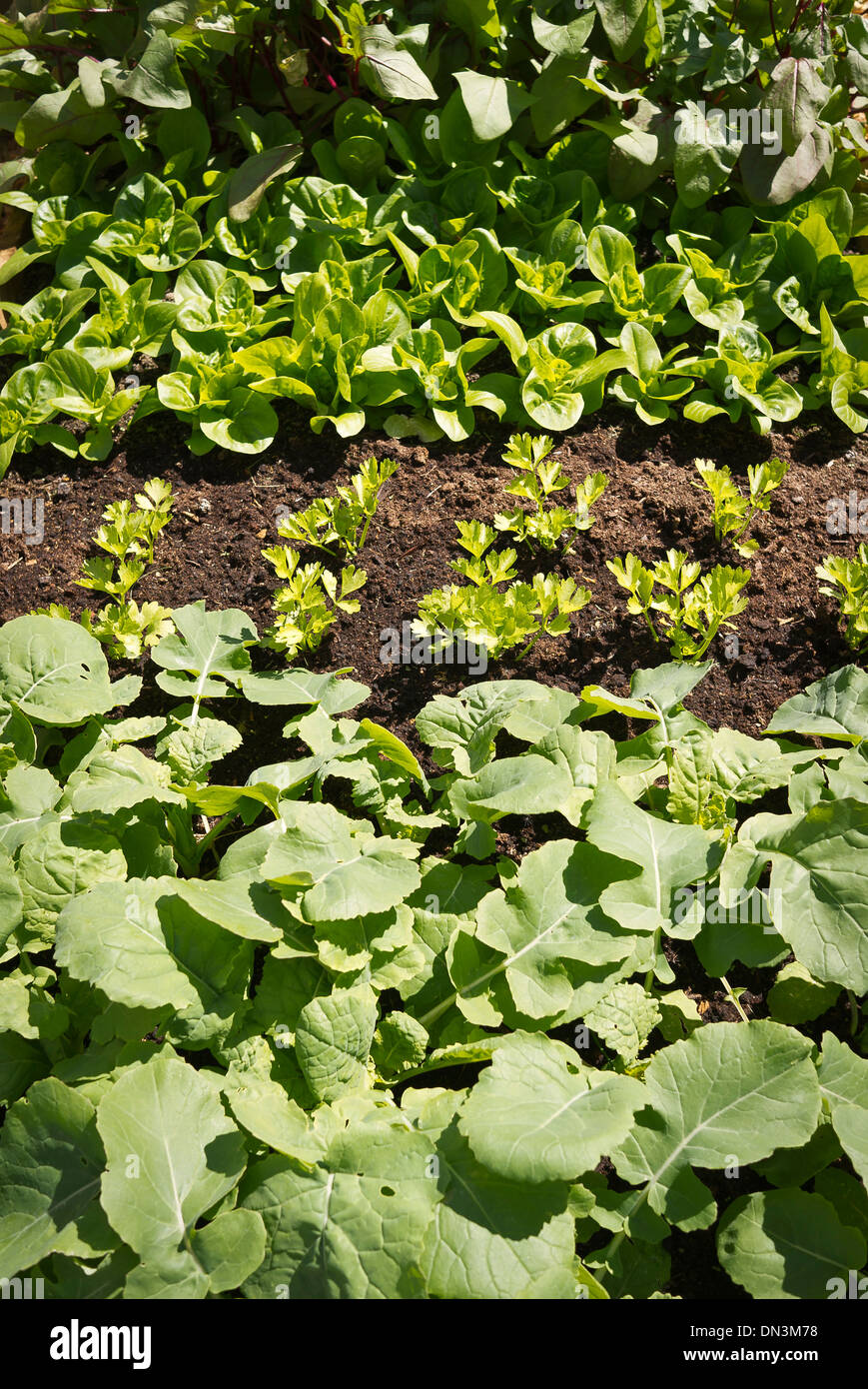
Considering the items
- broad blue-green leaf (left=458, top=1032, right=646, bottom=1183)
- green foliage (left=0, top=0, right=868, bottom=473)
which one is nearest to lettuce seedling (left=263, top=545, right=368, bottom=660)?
green foliage (left=0, top=0, right=868, bottom=473)

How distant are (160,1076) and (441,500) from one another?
1955mm

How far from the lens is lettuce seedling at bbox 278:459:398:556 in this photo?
9.55 feet

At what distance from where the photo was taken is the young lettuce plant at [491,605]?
2721mm

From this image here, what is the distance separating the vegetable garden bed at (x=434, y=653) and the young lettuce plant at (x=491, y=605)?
0.01 meters

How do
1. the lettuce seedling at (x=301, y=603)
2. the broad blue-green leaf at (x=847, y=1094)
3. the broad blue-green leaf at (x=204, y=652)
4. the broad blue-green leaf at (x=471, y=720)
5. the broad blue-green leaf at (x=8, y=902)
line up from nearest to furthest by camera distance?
the broad blue-green leaf at (x=847, y=1094), the broad blue-green leaf at (x=8, y=902), the broad blue-green leaf at (x=471, y=720), the broad blue-green leaf at (x=204, y=652), the lettuce seedling at (x=301, y=603)

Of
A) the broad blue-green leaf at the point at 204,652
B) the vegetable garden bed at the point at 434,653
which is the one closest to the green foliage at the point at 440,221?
the vegetable garden bed at the point at 434,653

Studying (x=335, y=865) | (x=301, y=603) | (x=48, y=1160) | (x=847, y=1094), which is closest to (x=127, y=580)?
(x=301, y=603)

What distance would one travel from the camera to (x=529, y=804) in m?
2.19

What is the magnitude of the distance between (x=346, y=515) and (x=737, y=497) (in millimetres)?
1161

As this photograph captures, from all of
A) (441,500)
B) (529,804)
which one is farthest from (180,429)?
(529,804)

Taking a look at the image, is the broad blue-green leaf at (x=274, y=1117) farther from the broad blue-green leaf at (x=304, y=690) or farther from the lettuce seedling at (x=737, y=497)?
the lettuce seedling at (x=737, y=497)

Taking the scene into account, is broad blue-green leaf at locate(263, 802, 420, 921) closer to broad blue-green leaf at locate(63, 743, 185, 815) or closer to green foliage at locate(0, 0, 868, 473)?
broad blue-green leaf at locate(63, 743, 185, 815)

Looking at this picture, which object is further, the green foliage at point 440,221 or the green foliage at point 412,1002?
the green foliage at point 440,221

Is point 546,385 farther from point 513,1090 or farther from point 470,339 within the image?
point 513,1090
